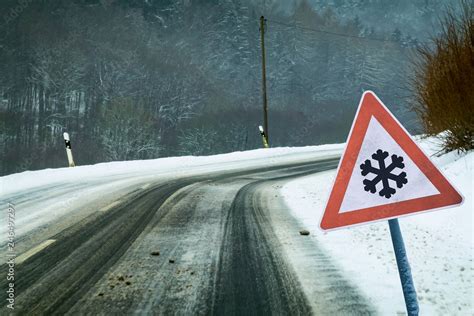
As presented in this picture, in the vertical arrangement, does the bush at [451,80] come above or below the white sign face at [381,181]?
above

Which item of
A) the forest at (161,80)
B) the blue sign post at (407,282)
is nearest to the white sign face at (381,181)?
the blue sign post at (407,282)

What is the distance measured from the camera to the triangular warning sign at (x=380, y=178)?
2209mm

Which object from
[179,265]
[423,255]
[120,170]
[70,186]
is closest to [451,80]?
[423,255]

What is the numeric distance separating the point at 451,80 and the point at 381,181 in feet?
15.0

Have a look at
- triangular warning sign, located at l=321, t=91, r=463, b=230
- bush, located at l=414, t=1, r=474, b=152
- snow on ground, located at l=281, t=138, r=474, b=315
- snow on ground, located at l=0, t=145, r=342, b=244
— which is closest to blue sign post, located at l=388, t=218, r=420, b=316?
triangular warning sign, located at l=321, t=91, r=463, b=230

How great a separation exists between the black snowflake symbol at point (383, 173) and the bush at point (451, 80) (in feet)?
13.9

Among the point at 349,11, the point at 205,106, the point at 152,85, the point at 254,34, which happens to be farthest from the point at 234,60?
the point at 349,11

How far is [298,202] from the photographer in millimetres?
6590

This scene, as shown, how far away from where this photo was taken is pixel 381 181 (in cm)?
226

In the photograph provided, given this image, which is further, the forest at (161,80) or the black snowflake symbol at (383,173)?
the forest at (161,80)

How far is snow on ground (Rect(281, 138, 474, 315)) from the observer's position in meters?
2.70

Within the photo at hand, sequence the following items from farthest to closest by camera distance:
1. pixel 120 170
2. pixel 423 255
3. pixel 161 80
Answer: pixel 161 80 < pixel 120 170 < pixel 423 255

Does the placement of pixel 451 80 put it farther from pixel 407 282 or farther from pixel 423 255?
pixel 407 282

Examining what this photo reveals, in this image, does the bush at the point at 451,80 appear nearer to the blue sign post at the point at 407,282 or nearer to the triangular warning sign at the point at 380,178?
the triangular warning sign at the point at 380,178
